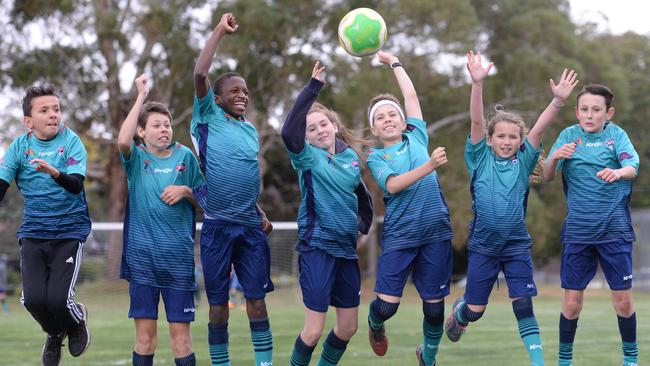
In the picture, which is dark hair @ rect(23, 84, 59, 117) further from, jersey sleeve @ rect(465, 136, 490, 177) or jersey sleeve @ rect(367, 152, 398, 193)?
jersey sleeve @ rect(465, 136, 490, 177)

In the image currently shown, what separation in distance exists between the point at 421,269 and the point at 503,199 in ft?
2.75

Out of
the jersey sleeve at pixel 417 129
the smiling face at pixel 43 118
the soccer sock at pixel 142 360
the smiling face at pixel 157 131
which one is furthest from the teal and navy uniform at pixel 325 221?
the smiling face at pixel 43 118

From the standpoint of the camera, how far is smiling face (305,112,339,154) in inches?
267

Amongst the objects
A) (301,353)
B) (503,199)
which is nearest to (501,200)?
(503,199)

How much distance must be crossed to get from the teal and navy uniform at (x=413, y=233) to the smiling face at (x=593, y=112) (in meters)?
1.43

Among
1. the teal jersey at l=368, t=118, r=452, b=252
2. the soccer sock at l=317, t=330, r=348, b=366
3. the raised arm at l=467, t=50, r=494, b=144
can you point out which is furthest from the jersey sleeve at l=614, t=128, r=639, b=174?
the soccer sock at l=317, t=330, r=348, b=366

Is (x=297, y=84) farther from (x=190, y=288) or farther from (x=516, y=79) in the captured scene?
(x=190, y=288)

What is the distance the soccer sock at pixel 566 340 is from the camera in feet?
23.4

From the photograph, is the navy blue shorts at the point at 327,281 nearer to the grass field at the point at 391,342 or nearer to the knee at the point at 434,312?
the knee at the point at 434,312

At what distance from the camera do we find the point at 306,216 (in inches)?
263

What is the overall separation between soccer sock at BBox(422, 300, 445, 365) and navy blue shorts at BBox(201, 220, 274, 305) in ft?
4.05

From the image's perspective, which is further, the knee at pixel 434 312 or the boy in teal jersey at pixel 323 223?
the knee at pixel 434 312

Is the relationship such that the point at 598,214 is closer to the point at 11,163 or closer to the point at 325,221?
the point at 325,221

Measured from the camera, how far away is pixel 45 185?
6.84 m
